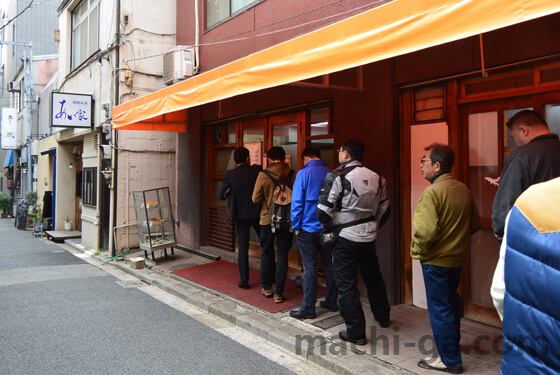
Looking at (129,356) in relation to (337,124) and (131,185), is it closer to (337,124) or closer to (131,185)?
(337,124)

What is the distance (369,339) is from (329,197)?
4.97ft

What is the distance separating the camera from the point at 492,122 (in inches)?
185

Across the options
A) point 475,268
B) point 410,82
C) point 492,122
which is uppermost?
point 410,82

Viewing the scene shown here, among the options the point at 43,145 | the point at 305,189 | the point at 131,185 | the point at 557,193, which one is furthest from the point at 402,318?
the point at 43,145

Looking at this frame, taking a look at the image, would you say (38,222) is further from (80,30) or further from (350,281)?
(350,281)

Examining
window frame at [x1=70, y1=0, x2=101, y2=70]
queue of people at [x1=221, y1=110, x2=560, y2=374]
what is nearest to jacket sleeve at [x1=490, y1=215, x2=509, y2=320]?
queue of people at [x1=221, y1=110, x2=560, y2=374]

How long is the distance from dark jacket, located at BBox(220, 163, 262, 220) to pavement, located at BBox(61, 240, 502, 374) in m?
1.17

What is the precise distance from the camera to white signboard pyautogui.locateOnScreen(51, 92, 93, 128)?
11.8m

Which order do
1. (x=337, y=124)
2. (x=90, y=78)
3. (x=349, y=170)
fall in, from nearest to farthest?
(x=349, y=170) < (x=337, y=124) < (x=90, y=78)

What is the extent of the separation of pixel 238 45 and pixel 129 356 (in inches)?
227

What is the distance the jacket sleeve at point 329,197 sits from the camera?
4355 millimetres

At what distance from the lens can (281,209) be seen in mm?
5656

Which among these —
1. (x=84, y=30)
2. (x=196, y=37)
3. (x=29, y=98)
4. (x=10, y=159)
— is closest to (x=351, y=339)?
(x=196, y=37)

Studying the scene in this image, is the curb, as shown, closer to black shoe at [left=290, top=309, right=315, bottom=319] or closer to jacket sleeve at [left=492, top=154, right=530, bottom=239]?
black shoe at [left=290, top=309, right=315, bottom=319]
